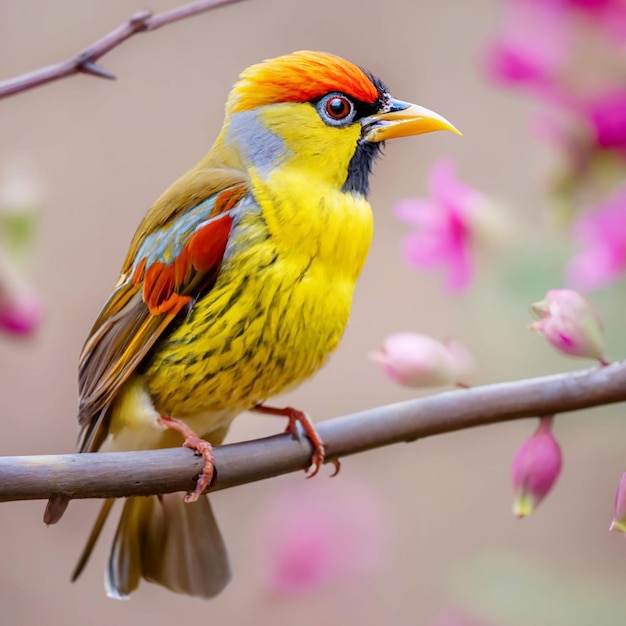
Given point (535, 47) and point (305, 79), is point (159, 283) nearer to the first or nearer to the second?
point (305, 79)

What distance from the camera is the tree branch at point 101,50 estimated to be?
1.66ft

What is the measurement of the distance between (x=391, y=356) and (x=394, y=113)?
0.27 m

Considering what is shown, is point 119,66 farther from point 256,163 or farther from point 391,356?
point 391,356

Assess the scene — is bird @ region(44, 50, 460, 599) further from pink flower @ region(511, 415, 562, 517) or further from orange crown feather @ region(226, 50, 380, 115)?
pink flower @ region(511, 415, 562, 517)

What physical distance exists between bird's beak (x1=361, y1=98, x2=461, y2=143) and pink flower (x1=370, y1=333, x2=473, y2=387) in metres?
0.22

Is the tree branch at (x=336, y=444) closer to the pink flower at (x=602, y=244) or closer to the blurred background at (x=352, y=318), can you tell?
the pink flower at (x=602, y=244)

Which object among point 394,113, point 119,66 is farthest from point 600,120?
point 119,66

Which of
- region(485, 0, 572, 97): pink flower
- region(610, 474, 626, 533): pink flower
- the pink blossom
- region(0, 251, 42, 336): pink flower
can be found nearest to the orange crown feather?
the pink blossom

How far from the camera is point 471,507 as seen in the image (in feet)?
5.02

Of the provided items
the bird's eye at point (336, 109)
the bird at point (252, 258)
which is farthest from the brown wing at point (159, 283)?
the bird's eye at point (336, 109)

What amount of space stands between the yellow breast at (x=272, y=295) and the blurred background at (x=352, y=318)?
0.35 metres

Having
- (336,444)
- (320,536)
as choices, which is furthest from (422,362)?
(320,536)

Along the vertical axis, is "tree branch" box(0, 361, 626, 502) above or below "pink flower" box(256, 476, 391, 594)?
above

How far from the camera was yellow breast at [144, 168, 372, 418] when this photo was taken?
0.86 m
